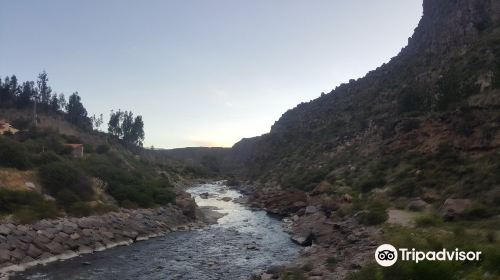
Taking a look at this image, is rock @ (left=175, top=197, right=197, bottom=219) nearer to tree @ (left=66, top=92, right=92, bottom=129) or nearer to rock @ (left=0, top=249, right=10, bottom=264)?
rock @ (left=0, top=249, right=10, bottom=264)

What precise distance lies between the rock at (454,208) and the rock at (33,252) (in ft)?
84.3

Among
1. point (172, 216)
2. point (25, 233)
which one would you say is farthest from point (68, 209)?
point (172, 216)

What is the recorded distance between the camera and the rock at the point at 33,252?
28.3 m

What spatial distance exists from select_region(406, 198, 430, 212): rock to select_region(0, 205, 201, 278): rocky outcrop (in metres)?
22.0

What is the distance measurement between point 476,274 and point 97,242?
27.7 meters

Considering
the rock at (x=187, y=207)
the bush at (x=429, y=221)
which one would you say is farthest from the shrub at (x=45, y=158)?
the bush at (x=429, y=221)

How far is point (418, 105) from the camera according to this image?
214 ft

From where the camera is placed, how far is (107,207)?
135ft

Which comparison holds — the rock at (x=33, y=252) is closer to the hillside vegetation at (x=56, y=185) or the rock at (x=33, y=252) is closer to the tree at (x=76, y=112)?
the hillside vegetation at (x=56, y=185)

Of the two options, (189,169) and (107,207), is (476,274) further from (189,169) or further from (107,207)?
(189,169)

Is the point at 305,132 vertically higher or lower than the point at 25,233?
higher

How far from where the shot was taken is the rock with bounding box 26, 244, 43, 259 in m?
28.3

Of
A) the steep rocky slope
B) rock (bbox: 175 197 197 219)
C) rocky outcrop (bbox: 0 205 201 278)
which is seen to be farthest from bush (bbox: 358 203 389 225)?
rock (bbox: 175 197 197 219)

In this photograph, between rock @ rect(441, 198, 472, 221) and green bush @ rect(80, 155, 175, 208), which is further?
green bush @ rect(80, 155, 175, 208)
